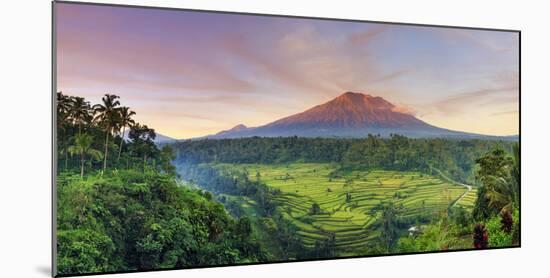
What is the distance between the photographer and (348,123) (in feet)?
20.0

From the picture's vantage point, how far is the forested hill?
5777mm

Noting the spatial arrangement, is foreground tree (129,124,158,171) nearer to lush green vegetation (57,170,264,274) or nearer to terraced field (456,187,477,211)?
lush green vegetation (57,170,264,274)

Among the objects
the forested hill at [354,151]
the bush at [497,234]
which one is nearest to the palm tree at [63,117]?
the forested hill at [354,151]

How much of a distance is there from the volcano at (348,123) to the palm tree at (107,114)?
81 centimetres

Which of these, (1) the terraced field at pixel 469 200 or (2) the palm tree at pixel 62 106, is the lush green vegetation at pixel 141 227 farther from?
(1) the terraced field at pixel 469 200

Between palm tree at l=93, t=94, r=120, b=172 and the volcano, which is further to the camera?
the volcano

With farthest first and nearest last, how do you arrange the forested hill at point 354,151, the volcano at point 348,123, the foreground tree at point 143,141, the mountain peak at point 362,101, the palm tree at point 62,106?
the mountain peak at point 362,101
the volcano at point 348,123
the forested hill at point 354,151
the foreground tree at point 143,141
the palm tree at point 62,106

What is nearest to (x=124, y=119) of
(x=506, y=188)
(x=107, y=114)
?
(x=107, y=114)

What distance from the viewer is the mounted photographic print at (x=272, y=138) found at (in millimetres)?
5410

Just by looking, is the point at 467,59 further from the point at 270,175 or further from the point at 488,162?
the point at 270,175

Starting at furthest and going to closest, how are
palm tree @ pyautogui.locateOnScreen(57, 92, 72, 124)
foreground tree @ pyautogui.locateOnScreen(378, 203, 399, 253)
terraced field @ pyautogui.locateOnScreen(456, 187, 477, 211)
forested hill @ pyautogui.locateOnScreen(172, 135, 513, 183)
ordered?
terraced field @ pyautogui.locateOnScreen(456, 187, 477, 211)
foreground tree @ pyautogui.locateOnScreen(378, 203, 399, 253)
forested hill @ pyautogui.locateOnScreen(172, 135, 513, 183)
palm tree @ pyautogui.locateOnScreen(57, 92, 72, 124)

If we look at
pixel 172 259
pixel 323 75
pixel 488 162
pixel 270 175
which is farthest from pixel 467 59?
pixel 172 259

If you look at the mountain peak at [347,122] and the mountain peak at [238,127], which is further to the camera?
the mountain peak at [347,122]

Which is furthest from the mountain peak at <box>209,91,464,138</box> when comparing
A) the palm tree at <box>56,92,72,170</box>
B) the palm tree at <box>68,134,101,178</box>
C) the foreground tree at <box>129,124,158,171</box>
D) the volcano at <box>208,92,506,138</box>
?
the palm tree at <box>56,92,72,170</box>
